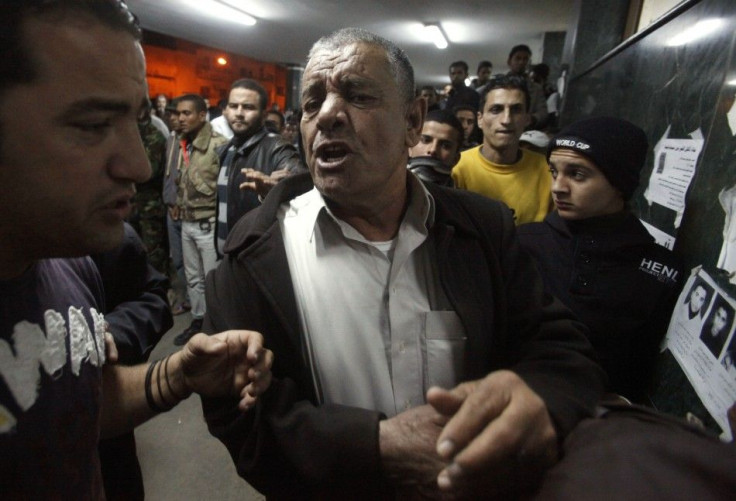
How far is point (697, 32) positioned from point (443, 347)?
164 centimetres

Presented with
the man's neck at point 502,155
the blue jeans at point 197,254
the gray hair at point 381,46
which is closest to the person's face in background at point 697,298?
the gray hair at point 381,46

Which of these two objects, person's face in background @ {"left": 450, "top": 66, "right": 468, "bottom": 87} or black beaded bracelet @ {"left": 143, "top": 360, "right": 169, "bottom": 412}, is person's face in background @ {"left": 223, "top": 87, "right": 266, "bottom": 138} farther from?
person's face in background @ {"left": 450, "top": 66, "right": 468, "bottom": 87}

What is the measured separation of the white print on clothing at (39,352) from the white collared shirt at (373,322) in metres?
0.48

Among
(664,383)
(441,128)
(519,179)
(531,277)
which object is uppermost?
(441,128)

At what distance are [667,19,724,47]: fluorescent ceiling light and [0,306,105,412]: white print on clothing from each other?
2.12 m

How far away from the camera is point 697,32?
1594 millimetres

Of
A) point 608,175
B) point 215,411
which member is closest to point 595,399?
point 215,411

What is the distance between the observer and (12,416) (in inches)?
25.7

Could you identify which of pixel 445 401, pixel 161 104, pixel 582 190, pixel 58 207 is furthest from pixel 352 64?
pixel 161 104

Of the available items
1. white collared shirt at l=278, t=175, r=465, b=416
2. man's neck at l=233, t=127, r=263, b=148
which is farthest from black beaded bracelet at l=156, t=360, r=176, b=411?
man's neck at l=233, t=127, r=263, b=148

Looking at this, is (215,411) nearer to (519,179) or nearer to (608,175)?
(608,175)

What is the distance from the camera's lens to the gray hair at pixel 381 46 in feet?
3.93

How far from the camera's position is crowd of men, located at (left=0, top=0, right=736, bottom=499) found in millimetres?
Result: 629

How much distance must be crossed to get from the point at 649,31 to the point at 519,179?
996mm
